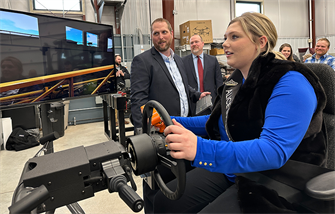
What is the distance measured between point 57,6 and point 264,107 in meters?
7.94

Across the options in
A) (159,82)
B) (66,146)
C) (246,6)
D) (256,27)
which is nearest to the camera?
(256,27)

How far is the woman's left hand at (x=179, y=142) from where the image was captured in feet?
2.92

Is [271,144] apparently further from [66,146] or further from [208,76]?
[66,146]

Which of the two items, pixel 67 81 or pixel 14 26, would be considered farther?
pixel 67 81

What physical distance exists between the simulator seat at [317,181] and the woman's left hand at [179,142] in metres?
0.41

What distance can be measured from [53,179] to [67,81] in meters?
1.59

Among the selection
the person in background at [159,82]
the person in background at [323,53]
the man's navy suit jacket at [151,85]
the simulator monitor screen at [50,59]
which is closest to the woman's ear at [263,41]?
the person in background at [159,82]

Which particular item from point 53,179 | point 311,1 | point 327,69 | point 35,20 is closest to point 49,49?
point 35,20

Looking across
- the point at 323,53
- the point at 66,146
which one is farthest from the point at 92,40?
the point at 323,53

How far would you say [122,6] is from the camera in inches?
292

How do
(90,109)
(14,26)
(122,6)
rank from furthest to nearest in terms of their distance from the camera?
(122,6) → (90,109) → (14,26)

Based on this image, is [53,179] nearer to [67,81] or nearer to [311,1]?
[67,81]

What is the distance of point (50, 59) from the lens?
2.04m

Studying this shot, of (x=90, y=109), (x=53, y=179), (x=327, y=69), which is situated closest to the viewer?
(x=53, y=179)
